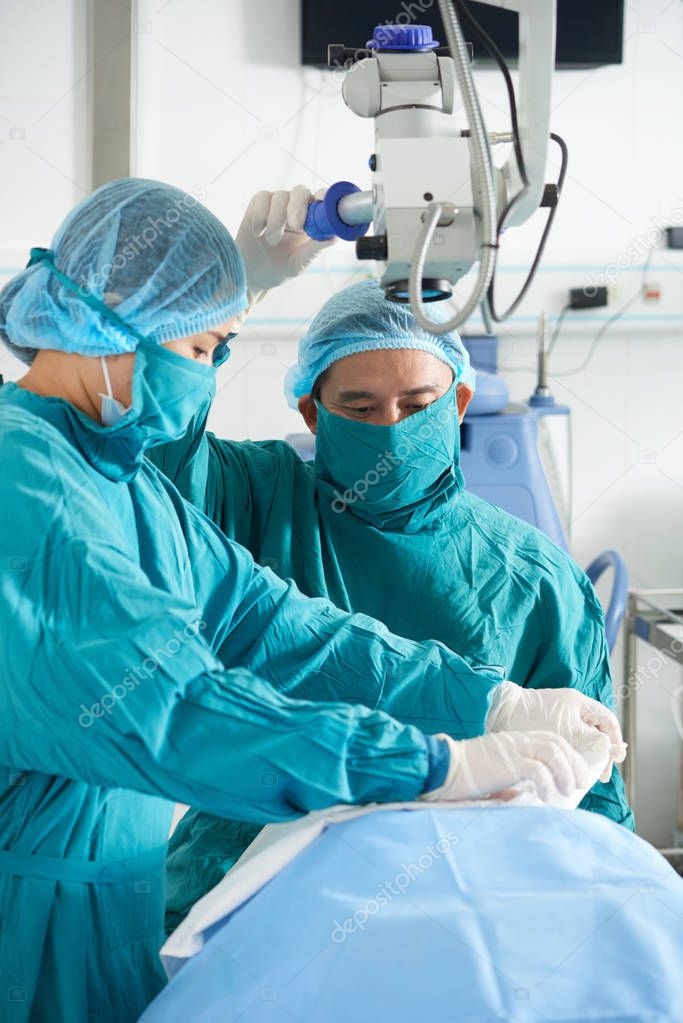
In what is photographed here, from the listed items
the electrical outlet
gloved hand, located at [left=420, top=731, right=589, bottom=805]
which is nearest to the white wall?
the electrical outlet

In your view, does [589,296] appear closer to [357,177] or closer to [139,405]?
[357,177]

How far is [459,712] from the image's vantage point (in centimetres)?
124

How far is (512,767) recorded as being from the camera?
3.24 ft

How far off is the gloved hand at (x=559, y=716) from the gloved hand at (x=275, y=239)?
2.30 ft

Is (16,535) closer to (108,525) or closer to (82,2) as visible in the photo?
(108,525)

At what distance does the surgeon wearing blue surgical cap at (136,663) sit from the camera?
84cm

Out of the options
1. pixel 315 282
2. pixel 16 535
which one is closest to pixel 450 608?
pixel 16 535

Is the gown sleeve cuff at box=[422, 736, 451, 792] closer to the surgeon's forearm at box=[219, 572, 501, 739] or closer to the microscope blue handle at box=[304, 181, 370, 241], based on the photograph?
the surgeon's forearm at box=[219, 572, 501, 739]

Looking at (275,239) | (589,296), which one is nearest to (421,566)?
(275,239)

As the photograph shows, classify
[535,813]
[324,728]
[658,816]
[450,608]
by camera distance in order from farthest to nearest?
→ [658,816], [450,608], [535,813], [324,728]

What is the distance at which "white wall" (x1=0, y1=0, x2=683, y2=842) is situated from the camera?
2.98m

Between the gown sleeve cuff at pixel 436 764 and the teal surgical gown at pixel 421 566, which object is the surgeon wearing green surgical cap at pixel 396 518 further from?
the gown sleeve cuff at pixel 436 764

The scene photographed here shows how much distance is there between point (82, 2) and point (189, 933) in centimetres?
278

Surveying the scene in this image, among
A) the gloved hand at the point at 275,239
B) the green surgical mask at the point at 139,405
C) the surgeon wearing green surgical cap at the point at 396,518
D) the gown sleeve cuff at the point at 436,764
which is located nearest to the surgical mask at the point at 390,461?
the surgeon wearing green surgical cap at the point at 396,518
